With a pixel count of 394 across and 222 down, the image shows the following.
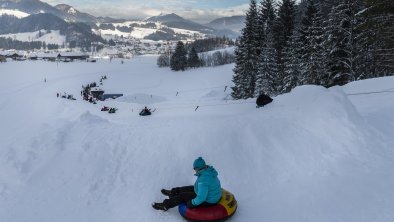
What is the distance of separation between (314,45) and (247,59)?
11820 mm

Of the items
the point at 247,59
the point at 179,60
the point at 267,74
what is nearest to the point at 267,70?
the point at 267,74

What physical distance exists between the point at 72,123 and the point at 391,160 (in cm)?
1243

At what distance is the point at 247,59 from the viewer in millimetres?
45094

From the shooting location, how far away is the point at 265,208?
8.57m

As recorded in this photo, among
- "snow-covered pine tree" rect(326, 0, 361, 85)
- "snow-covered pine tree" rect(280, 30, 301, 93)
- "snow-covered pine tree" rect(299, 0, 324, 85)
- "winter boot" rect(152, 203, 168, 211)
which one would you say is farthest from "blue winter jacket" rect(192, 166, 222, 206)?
"snow-covered pine tree" rect(280, 30, 301, 93)

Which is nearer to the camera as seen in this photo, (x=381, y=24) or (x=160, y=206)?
(x=160, y=206)

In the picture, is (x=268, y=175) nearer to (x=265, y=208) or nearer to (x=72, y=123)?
(x=265, y=208)

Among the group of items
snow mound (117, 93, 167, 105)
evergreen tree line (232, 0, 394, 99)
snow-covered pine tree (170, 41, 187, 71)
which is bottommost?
snow mound (117, 93, 167, 105)

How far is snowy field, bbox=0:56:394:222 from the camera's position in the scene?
8531 mm

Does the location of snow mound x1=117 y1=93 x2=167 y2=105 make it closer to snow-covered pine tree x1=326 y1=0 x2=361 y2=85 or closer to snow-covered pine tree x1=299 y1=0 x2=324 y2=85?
snow-covered pine tree x1=299 y1=0 x2=324 y2=85

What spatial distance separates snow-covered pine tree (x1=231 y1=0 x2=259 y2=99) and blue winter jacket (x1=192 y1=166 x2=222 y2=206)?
3625cm

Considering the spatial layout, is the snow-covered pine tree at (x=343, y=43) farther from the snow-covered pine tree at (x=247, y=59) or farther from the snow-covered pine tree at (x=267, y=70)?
the snow-covered pine tree at (x=247, y=59)

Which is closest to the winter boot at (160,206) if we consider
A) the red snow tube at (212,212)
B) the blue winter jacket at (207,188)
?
the red snow tube at (212,212)

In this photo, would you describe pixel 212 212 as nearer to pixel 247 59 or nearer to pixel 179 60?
pixel 247 59
